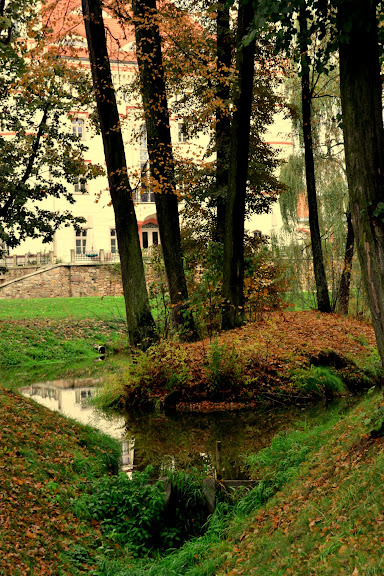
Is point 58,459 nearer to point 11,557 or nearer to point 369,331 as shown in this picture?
point 11,557

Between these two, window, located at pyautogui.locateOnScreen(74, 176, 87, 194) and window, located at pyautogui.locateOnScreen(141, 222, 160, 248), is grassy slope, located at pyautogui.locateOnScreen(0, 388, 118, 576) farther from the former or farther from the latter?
window, located at pyautogui.locateOnScreen(141, 222, 160, 248)

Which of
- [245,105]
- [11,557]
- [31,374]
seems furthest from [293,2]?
[31,374]

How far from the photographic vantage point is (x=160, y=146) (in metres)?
13.1

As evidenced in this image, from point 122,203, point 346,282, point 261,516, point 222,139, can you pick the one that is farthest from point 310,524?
point 346,282

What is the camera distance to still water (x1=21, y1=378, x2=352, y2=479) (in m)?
8.29

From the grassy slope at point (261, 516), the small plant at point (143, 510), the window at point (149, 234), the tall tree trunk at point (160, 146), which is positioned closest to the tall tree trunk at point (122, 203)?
the tall tree trunk at point (160, 146)

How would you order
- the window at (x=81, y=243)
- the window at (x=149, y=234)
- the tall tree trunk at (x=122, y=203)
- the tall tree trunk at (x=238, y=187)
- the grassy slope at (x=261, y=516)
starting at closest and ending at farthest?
the grassy slope at (x=261, y=516) < the tall tree trunk at (x=122, y=203) < the tall tree trunk at (x=238, y=187) < the window at (x=81, y=243) < the window at (x=149, y=234)

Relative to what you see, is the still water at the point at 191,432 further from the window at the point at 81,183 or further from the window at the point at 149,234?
the window at the point at 149,234

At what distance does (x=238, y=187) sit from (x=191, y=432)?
5757 mm

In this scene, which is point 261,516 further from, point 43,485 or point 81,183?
point 81,183

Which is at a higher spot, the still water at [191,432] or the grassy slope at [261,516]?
the grassy slope at [261,516]

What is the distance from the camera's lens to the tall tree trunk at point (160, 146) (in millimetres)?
12953

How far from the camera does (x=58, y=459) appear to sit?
717 centimetres

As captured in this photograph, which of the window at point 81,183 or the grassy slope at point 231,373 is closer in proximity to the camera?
the grassy slope at point 231,373
